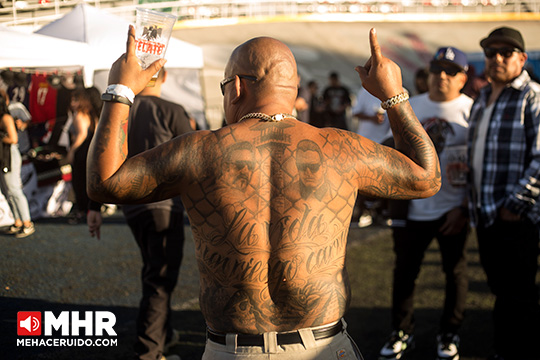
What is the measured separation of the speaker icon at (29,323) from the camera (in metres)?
3.03

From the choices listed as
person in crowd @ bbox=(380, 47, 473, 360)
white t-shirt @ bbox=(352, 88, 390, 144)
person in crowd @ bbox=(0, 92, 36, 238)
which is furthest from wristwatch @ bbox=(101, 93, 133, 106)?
white t-shirt @ bbox=(352, 88, 390, 144)

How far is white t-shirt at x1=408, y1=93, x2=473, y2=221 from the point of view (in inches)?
155

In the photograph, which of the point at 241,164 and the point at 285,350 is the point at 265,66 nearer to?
the point at 241,164

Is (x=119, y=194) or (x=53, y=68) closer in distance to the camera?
(x=119, y=194)

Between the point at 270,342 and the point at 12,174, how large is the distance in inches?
83.6

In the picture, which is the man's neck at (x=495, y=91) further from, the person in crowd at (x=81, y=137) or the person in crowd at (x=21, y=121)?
the person in crowd at (x=21, y=121)

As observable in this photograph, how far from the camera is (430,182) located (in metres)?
2.03

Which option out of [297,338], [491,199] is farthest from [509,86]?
[297,338]

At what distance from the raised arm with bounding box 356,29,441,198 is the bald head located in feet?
1.13

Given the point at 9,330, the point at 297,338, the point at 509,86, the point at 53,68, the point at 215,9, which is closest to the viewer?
the point at 297,338

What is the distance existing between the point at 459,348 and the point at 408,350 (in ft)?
1.56

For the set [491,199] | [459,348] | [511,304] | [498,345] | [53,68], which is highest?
[53,68]

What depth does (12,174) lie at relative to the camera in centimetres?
319

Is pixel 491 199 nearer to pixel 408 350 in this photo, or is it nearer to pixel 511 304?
pixel 511 304
